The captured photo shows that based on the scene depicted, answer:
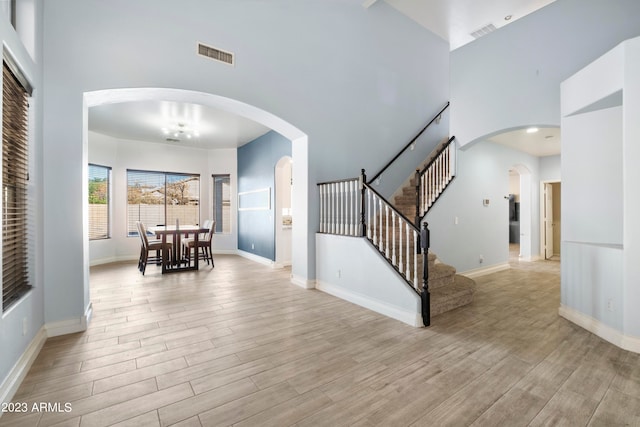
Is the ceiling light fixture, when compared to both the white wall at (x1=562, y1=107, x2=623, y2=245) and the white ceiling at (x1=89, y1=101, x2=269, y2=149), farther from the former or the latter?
the white wall at (x1=562, y1=107, x2=623, y2=245)

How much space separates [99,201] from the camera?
24.8 ft

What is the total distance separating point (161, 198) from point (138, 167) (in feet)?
3.42

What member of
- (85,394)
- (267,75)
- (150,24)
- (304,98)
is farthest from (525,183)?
(85,394)

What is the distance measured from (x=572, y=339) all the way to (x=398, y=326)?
5.65ft

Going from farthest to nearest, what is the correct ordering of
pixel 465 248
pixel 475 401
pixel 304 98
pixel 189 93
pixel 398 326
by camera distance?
pixel 465 248, pixel 304 98, pixel 189 93, pixel 398 326, pixel 475 401

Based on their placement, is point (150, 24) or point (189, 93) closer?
point (150, 24)

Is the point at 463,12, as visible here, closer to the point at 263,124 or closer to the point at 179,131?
the point at 263,124

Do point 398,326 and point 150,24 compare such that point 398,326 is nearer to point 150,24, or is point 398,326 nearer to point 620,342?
point 620,342

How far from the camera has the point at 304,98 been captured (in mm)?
4816

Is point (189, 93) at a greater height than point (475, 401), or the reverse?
point (189, 93)

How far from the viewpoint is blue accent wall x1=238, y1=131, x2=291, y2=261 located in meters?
6.94

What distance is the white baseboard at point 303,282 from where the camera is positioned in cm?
489

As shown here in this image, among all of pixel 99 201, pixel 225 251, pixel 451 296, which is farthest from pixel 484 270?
pixel 99 201

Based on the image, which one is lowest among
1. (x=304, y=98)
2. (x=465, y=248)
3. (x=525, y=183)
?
(x=465, y=248)
